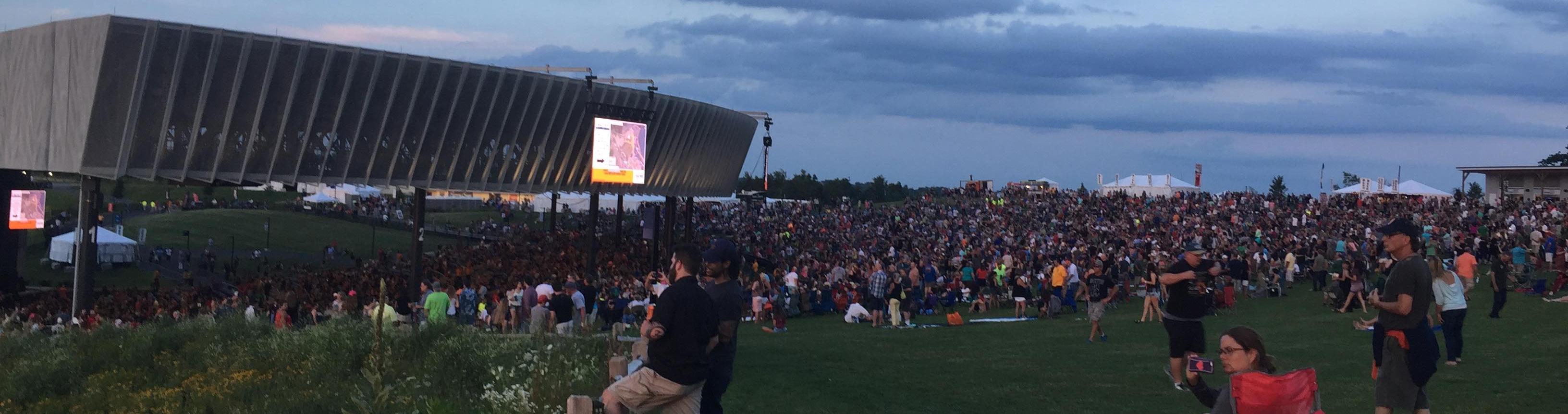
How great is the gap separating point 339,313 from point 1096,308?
1216 cm

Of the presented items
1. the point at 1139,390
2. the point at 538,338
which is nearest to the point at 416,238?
the point at 538,338

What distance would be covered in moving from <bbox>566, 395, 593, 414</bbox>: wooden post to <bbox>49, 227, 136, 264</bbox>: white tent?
4588 cm

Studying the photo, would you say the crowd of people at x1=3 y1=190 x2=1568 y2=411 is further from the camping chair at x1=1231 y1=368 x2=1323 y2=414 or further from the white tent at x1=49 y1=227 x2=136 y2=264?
the white tent at x1=49 y1=227 x2=136 y2=264

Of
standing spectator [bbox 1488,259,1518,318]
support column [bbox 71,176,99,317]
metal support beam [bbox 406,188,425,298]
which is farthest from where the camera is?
metal support beam [bbox 406,188,425,298]

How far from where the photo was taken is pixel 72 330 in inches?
811

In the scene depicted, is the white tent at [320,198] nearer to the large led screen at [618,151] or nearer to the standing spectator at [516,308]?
the large led screen at [618,151]

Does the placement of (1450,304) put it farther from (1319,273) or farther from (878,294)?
(1319,273)

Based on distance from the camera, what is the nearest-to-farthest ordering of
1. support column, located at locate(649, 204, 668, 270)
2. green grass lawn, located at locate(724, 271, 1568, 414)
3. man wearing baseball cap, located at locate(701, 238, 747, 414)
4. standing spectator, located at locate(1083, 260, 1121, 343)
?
1. man wearing baseball cap, located at locate(701, 238, 747, 414)
2. green grass lawn, located at locate(724, 271, 1568, 414)
3. standing spectator, located at locate(1083, 260, 1121, 343)
4. support column, located at locate(649, 204, 668, 270)

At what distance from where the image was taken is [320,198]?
8319 cm

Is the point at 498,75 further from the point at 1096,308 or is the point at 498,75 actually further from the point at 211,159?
the point at 1096,308

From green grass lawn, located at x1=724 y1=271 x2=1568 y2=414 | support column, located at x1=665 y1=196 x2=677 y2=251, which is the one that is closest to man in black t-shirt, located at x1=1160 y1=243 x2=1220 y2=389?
green grass lawn, located at x1=724 y1=271 x2=1568 y2=414

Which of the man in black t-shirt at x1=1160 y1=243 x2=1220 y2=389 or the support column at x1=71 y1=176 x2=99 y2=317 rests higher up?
the man in black t-shirt at x1=1160 y1=243 x2=1220 y2=389

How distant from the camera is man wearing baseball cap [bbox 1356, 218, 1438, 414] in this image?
723cm

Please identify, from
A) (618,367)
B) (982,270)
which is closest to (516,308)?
(618,367)
